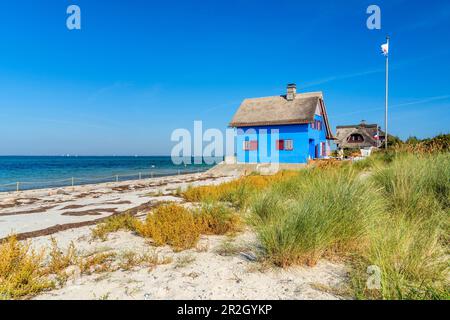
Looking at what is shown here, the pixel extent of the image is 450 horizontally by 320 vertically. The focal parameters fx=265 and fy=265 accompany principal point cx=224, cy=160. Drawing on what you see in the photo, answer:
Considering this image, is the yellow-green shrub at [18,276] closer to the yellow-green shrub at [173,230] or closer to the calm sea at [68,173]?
the yellow-green shrub at [173,230]

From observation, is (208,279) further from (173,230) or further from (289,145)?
(289,145)

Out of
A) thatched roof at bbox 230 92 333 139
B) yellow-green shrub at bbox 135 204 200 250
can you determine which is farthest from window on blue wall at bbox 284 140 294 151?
yellow-green shrub at bbox 135 204 200 250

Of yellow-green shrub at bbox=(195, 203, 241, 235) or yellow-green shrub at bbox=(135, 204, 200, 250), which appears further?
yellow-green shrub at bbox=(195, 203, 241, 235)

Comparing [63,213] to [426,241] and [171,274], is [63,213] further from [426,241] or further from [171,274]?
[426,241]

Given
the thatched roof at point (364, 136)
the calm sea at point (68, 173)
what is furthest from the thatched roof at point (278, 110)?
the thatched roof at point (364, 136)

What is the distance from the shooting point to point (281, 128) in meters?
24.3

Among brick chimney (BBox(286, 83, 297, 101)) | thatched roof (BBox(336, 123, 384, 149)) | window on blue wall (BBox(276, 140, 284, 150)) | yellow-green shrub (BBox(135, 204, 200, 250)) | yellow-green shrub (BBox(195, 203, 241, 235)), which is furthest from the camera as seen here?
thatched roof (BBox(336, 123, 384, 149))

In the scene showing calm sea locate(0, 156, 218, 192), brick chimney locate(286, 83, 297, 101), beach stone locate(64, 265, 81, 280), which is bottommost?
calm sea locate(0, 156, 218, 192)

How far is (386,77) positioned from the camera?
797 inches

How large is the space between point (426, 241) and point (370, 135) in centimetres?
4750

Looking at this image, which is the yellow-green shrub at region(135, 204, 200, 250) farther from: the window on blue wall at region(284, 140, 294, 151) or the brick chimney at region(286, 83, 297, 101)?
the brick chimney at region(286, 83, 297, 101)

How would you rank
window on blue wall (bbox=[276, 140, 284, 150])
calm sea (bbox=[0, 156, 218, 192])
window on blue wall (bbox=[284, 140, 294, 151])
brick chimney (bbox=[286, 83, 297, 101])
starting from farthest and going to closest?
1. brick chimney (bbox=[286, 83, 297, 101])
2. window on blue wall (bbox=[276, 140, 284, 150])
3. window on blue wall (bbox=[284, 140, 294, 151])
4. calm sea (bbox=[0, 156, 218, 192])

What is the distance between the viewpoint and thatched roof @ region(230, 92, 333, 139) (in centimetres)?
2359
